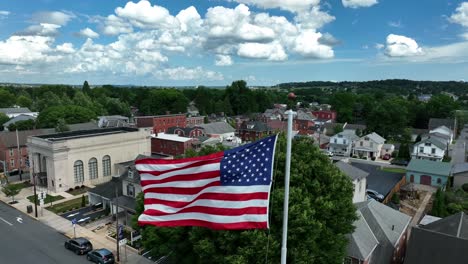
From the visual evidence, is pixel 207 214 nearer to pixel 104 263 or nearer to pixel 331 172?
pixel 331 172

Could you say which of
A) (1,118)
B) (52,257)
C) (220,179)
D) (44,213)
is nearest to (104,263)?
(52,257)

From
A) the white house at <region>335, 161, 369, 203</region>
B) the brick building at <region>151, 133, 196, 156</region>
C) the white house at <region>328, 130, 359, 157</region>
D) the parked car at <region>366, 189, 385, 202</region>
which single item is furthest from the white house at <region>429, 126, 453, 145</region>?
the brick building at <region>151, 133, 196, 156</region>

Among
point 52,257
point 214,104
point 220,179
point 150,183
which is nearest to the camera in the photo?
point 220,179

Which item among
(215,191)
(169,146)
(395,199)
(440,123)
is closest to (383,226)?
(395,199)

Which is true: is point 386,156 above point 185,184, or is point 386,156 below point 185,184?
below

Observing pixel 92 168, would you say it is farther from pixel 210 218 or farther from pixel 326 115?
pixel 326 115

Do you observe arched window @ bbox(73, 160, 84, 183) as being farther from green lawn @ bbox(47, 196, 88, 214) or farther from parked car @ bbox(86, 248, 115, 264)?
parked car @ bbox(86, 248, 115, 264)
